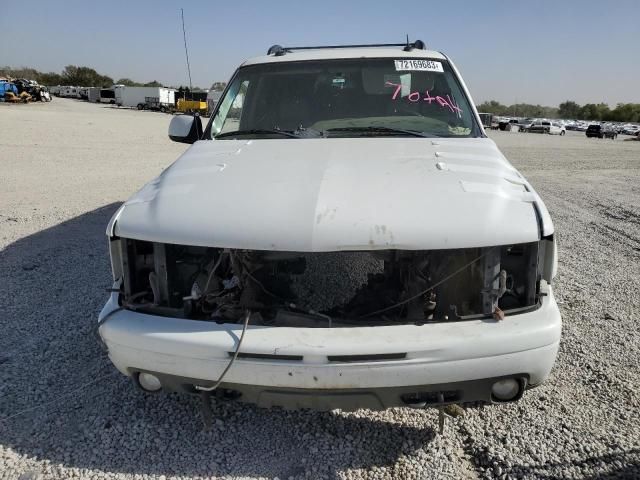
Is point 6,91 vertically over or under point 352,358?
over

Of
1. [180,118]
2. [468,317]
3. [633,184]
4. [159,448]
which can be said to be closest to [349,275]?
[468,317]

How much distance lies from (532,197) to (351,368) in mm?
1178


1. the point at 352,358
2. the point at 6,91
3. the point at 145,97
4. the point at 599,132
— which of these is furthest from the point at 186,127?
the point at 145,97

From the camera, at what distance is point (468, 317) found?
2162 millimetres

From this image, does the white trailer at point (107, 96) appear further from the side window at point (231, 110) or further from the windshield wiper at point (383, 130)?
the windshield wiper at point (383, 130)

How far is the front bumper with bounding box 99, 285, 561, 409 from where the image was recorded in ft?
6.50

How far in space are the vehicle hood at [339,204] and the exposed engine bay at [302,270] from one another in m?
0.16

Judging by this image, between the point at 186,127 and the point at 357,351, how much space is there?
268 centimetres

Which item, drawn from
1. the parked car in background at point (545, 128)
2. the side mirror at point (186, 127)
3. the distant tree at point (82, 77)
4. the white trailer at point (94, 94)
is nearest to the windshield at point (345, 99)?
the side mirror at point (186, 127)

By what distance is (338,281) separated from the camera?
2.87 metres

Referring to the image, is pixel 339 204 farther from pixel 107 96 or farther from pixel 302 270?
pixel 107 96

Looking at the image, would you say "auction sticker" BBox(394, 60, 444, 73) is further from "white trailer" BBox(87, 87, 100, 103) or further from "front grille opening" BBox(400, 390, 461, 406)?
"white trailer" BBox(87, 87, 100, 103)

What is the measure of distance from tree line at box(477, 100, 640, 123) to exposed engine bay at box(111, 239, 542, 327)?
96431 millimetres

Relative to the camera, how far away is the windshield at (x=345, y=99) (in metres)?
3.61
